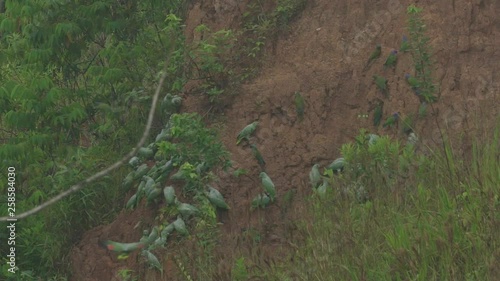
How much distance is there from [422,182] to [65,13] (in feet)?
12.6

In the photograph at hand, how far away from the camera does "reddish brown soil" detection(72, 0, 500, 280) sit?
6898mm

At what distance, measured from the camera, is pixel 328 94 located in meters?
7.43

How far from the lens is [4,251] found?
795cm

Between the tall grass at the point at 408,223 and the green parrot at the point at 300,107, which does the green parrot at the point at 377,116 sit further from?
the tall grass at the point at 408,223

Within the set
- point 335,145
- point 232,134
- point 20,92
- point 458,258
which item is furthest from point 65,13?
point 458,258

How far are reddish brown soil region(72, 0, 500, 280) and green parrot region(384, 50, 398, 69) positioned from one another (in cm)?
4

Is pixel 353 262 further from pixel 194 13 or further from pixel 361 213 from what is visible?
pixel 194 13

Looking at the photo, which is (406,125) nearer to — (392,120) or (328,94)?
(392,120)

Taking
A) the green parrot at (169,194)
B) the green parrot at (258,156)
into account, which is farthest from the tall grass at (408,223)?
the green parrot at (169,194)

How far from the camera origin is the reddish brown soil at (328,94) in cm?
690

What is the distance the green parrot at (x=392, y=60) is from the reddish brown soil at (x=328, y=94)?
0.13ft

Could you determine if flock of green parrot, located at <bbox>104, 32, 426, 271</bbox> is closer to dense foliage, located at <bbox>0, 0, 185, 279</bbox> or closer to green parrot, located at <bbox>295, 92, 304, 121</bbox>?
green parrot, located at <bbox>295, 92, 304, 121</bbox>

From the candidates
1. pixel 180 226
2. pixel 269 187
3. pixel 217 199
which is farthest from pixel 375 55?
pixel 180 226

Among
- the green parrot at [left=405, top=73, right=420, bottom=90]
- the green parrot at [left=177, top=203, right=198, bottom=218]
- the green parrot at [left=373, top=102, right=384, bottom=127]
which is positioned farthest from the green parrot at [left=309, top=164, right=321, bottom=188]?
the green parrot at [left=405, top=73, right=420, bottom=90]
